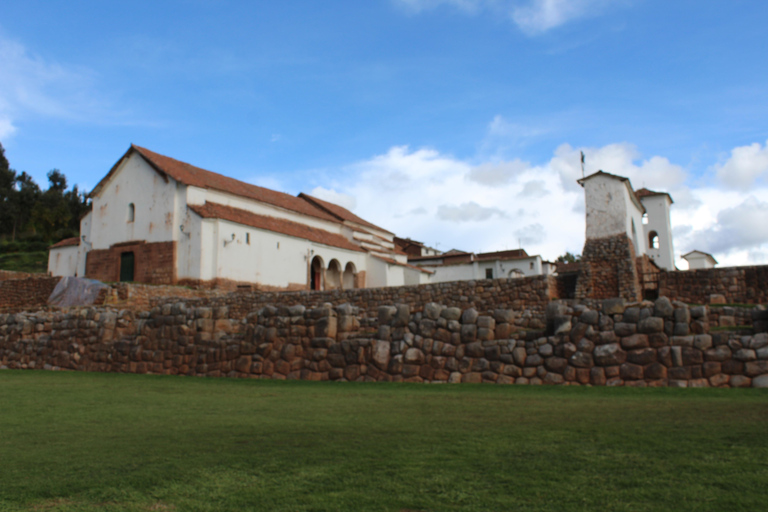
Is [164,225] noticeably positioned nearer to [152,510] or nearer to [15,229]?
[152,510]

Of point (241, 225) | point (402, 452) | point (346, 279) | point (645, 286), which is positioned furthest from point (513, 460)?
point (346, 279)

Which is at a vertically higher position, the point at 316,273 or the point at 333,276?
the point at 316,273

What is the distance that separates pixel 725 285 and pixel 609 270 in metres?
4.15

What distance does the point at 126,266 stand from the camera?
32.2 metres

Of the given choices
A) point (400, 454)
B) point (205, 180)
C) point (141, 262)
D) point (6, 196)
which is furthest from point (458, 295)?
point (6, 196)

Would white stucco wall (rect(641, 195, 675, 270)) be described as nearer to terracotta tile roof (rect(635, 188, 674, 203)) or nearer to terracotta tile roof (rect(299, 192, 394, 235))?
terracotta tile roof (rect(635, 188, 674, 203))

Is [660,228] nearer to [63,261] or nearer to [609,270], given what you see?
[609,270]

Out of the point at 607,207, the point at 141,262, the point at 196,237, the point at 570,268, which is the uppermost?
the point at 196,237

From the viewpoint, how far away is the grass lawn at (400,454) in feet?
10.5

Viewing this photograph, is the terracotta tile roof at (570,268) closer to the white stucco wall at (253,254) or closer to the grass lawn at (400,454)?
the grass lawn at (400,454)

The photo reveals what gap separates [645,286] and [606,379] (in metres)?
12.9

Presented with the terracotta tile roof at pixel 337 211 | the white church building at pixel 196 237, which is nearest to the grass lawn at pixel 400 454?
the white church building at pixel 196 237

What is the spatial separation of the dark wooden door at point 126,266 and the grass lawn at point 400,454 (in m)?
26.4

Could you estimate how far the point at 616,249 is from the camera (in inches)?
803
